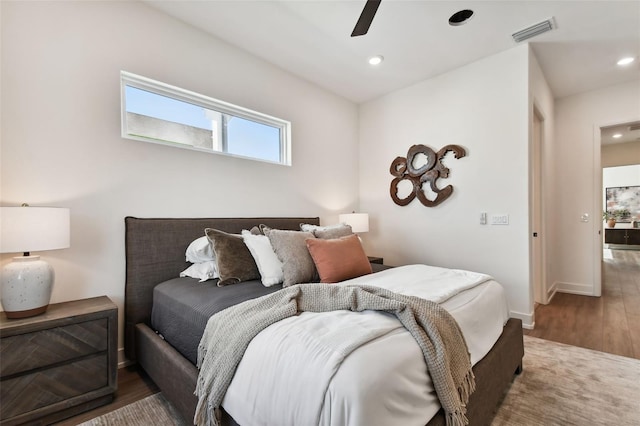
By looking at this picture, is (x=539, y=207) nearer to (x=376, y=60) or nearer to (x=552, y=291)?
(x=552, y=291)

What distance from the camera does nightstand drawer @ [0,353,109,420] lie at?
1454mm

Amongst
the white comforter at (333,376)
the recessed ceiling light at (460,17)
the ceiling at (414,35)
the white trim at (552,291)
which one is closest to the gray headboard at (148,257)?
the white comforter at (333,376)

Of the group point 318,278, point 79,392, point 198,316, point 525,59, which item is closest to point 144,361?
point 79,392

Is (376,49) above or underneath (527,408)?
above

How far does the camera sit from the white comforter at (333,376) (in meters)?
0.86

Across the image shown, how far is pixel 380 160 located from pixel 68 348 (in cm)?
376

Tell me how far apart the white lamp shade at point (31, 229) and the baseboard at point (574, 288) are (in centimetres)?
573

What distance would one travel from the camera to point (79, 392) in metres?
1.64

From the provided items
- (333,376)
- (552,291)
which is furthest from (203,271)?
(552,291)

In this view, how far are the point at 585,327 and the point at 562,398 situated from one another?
1623 mm

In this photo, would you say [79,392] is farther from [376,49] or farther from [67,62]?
[376,49]

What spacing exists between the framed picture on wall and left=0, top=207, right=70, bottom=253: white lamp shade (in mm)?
12206

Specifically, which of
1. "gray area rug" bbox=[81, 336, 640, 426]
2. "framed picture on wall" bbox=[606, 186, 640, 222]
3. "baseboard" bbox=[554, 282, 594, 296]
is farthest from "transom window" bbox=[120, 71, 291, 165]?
"framed picture on wall" bbox=[606, 186, 640, 222]

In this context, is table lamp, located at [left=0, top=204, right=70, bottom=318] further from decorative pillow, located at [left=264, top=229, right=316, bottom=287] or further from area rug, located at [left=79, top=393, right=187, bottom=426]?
decorative pillow, located at [left=264, top=229, right=316, bottom=287]
